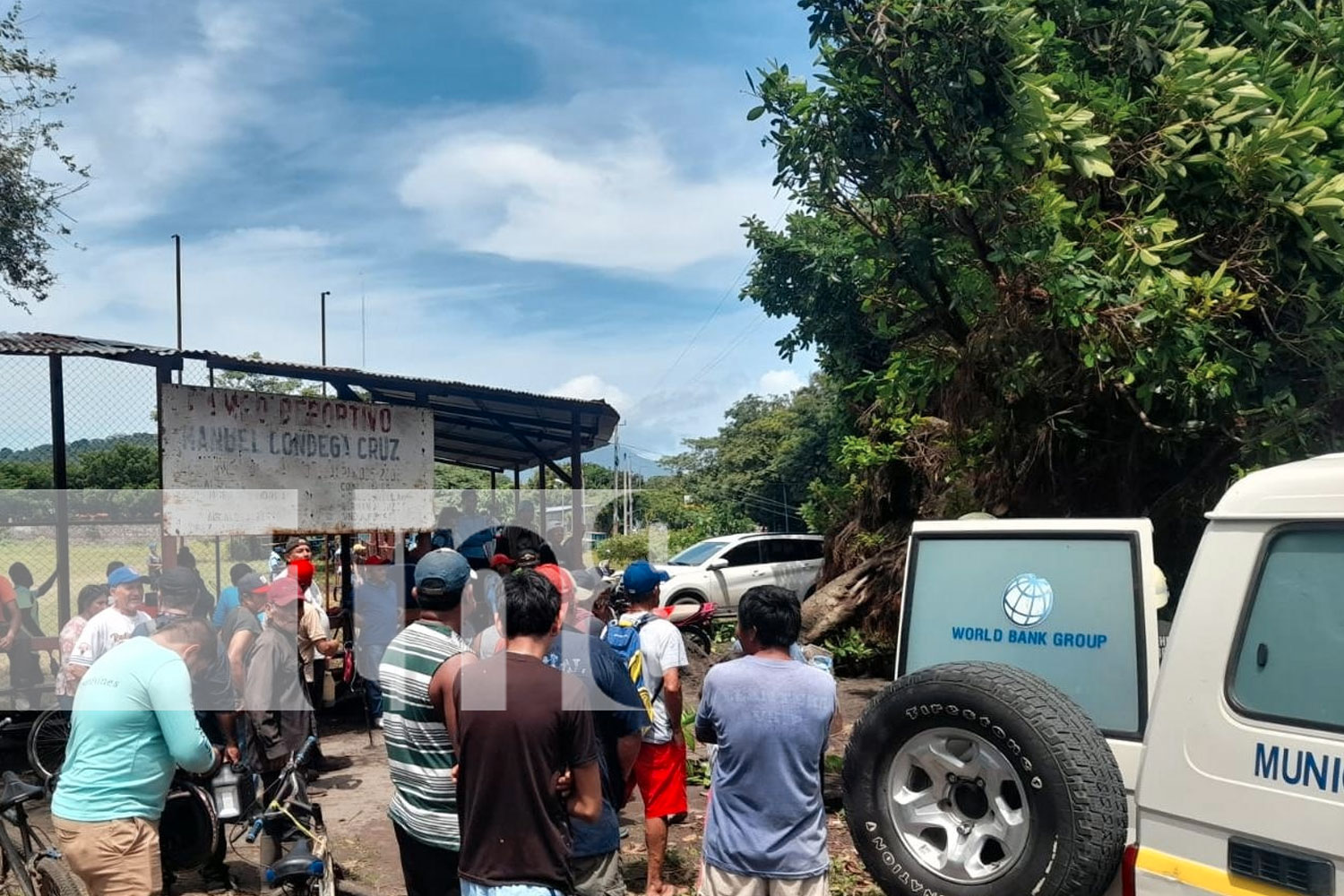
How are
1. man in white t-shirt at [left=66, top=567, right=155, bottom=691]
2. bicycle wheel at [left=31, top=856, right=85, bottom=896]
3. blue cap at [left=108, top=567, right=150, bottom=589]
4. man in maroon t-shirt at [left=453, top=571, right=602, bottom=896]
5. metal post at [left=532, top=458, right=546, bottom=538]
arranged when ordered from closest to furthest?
man in maroon t-shirt at [left=453, top=571, right=602, bottom=896]
bicycle wheel at [left=31, top=856, right=85, bottom=896]
man in white t-shirt at [left=66, top=567, right=155, bottom=691]
blue cap at [left=108, top=567, right=150, bottom=589]
metal post at [left=532, top=458, right=546, bottom=538]

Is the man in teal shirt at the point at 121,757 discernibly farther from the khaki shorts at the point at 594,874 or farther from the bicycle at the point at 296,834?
the khaki shorts at the point at 594,874

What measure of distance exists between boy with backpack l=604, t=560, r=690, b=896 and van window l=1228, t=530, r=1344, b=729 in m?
2.91

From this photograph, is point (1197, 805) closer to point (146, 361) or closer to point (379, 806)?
point (379, 806)

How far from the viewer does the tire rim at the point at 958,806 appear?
120 inches

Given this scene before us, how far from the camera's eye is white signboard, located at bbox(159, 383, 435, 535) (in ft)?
23.4

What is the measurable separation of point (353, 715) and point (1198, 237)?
26.6ft

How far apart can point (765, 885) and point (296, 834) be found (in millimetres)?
2520

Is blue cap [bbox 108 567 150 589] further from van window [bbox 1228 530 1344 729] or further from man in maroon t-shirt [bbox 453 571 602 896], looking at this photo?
van window [bbox 1228 530 1344 729]

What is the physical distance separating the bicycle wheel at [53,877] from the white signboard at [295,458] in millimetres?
2948

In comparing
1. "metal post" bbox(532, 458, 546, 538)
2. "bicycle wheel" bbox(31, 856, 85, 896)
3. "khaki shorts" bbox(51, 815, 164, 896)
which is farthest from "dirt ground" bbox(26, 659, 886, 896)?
"metal post" bbox(532, 458, 546, 538)

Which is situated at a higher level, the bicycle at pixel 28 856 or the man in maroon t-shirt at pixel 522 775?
the man in maroon t-shirt at pixel 522 775

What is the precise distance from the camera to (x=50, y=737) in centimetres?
722

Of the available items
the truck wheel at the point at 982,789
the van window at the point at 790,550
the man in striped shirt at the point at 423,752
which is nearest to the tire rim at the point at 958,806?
the truck wheel at the point at 982,789

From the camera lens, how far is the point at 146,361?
7027 mm
